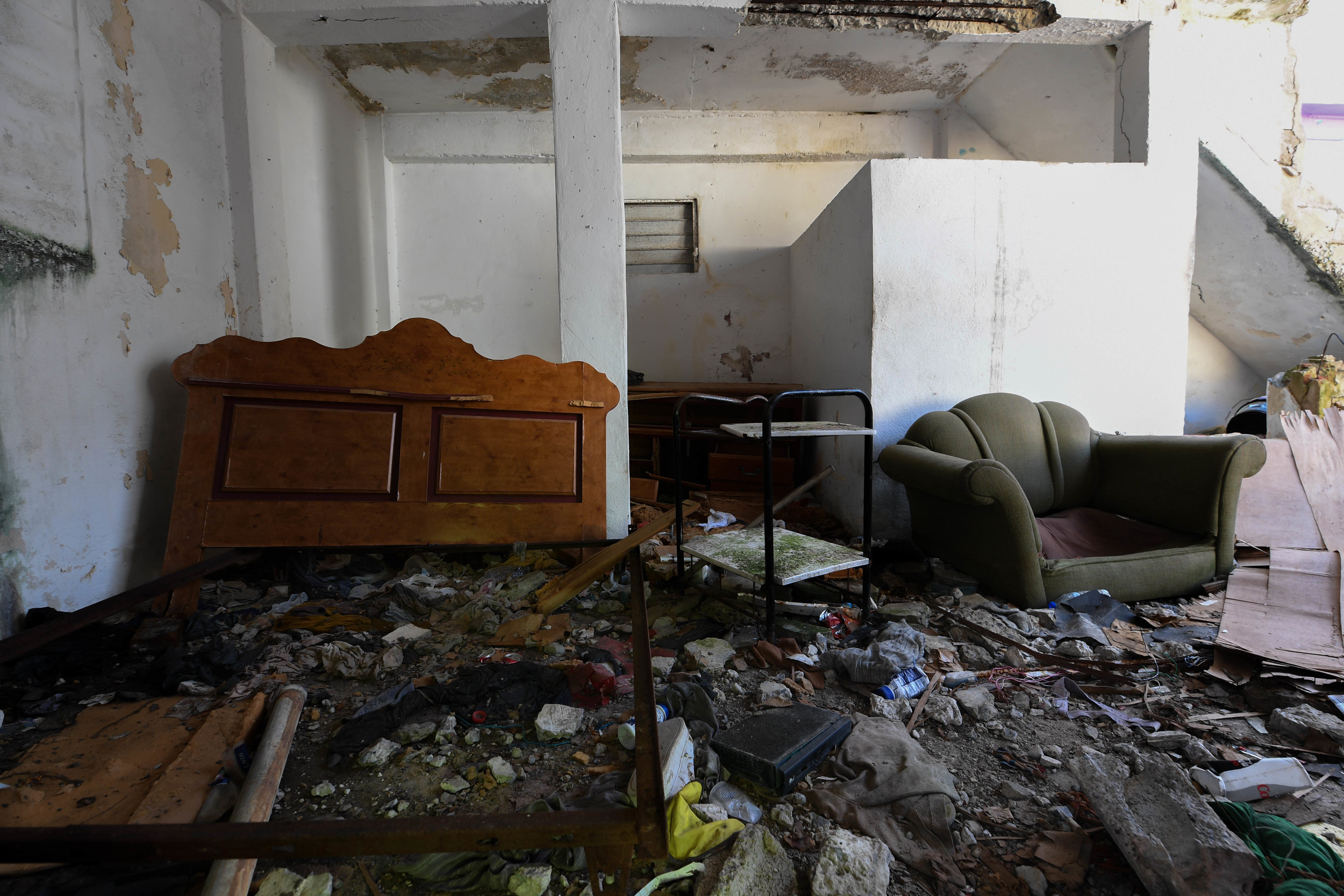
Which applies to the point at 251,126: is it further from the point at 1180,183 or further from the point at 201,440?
the point at 1180,183

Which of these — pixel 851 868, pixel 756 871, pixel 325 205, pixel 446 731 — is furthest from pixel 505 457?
pixel 325 205

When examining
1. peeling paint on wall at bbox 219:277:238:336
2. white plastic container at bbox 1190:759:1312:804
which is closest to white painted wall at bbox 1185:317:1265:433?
white plastic container at bbox 1190:759:1312:804

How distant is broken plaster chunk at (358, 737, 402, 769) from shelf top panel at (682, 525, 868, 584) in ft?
4.12

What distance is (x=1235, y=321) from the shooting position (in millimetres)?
5016

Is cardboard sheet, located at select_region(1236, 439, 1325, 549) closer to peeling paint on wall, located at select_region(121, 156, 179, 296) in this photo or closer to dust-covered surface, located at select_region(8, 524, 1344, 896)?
dust-covered surface, located at select_region(8, 524, 1344, 896)

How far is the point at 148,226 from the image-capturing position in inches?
107

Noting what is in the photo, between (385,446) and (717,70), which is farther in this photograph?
(717,70)

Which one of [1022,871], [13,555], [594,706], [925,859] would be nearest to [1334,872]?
[1022,871]

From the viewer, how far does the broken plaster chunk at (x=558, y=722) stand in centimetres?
169

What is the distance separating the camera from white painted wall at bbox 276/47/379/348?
3740mm

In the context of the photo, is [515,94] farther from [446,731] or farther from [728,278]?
[446,731]

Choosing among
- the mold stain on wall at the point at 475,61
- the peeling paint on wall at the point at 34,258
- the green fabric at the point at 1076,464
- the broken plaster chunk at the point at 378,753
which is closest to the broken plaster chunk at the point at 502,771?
the broken plaster chunk at the point at 378,753

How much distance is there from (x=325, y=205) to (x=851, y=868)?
480cm

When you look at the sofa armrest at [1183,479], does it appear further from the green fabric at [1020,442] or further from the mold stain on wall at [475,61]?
the mold stain on wall at [475,61]
